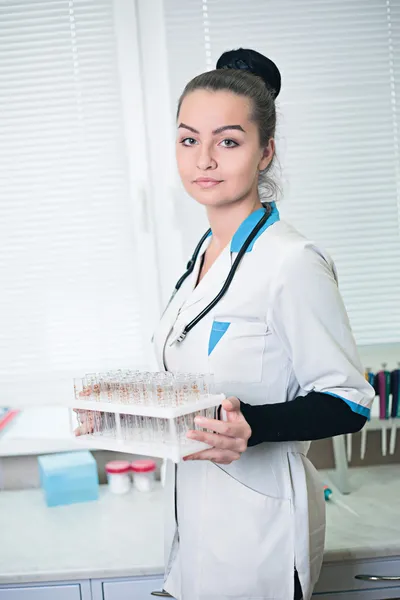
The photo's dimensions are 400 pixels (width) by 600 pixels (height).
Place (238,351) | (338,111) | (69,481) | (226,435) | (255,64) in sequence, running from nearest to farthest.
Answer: (226,435)
(238,351)
(255,64)
(69,481)
(338,111)

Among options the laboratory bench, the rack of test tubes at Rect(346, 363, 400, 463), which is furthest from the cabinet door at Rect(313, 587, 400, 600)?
the rack of test tubes at Rect(346, 363, 400, 463)

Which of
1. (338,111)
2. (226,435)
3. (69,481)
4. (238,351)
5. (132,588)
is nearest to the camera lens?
(226,435)

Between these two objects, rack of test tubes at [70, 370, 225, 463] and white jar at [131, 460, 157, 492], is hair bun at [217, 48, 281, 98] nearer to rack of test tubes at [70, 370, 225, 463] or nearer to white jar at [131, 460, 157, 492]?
rack of test tubes at [70, 370, 225, 463]

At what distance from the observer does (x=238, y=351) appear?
126 cm

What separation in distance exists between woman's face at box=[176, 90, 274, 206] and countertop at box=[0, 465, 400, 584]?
35.7 inches

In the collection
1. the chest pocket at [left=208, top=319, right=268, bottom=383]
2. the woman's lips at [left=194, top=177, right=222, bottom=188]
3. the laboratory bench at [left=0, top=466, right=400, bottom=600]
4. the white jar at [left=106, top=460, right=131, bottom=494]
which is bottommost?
the laboratory bench at [left=0, top=466, right=400, bottom=600]

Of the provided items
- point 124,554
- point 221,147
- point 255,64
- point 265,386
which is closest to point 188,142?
point 221,147

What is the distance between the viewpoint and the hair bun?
1.37m

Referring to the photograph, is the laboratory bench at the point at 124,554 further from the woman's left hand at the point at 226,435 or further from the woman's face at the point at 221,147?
the woman's face at the point at 221,147

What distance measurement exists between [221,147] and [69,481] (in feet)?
3.97

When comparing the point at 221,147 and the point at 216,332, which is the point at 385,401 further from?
the point at 221,147

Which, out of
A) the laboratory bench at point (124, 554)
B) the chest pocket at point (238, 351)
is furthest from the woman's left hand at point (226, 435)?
the laboratory bench at point (124, 554)

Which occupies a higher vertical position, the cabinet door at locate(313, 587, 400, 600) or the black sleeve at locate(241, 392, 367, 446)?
the black sleeve at locate(241, 392, 367, 446)

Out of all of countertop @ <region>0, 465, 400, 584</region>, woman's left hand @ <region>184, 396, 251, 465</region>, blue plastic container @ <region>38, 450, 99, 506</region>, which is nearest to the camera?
woman's left hand @ <region>184, 396, 251, 465</region>
